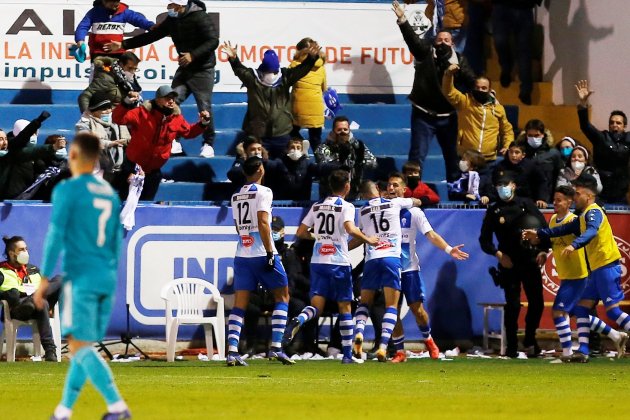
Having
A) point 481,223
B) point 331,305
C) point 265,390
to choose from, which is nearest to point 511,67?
point 481,223

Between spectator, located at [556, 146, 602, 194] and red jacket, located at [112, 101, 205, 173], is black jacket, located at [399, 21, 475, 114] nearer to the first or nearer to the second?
spectator, located at [556, 146, 602, 194]

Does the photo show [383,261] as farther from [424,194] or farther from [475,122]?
[475,122]

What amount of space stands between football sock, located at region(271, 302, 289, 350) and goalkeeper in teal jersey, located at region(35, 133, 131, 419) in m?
7.35

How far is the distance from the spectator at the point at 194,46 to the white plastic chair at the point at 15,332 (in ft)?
13.9

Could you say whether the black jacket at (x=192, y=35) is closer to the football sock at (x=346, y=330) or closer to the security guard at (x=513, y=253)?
the security guard at (x=513, y=253)

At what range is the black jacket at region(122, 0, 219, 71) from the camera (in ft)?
72.4

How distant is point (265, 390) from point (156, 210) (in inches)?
272

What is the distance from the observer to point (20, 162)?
789 inches

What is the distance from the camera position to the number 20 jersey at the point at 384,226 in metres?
18.1

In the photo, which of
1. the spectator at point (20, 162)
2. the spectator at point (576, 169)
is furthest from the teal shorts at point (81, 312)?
the spectator at point (576, 169)

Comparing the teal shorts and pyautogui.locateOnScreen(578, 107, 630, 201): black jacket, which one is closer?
the teal shorts

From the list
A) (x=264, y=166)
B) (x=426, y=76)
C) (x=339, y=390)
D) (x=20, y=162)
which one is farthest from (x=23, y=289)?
(x=426, y=76)

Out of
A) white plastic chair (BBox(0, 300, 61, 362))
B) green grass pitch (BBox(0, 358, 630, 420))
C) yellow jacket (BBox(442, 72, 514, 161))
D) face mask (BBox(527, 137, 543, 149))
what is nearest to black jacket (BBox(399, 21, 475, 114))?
yellow jacket (BBox(442, 72, 514, 161))

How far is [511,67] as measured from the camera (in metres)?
25.2
